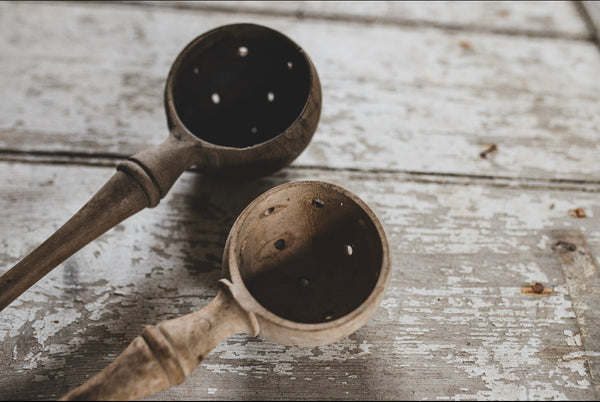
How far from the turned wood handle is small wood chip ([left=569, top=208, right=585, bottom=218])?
51 cm

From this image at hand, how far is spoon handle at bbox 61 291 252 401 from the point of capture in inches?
14.7

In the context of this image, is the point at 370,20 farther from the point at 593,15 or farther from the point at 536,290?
the point at 536,290

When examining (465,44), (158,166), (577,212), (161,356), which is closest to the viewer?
(161,356)

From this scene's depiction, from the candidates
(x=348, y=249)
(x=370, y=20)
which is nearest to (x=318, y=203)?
(x=348, y=249)

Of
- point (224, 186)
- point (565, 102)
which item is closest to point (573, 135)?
point (565, 102)

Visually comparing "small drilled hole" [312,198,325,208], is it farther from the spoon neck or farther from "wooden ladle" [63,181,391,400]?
the spoon neck

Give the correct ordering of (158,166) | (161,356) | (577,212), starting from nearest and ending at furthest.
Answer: (161,356), (158,166), (577,212)

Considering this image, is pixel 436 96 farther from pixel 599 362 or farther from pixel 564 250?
pixel 599 362

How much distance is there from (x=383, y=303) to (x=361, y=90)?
1.13ft

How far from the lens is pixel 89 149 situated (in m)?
0.64

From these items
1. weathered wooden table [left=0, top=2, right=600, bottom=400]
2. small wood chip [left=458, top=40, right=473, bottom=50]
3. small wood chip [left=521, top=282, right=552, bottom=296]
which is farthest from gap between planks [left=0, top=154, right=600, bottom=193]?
small wood chip [left=458, top=40, right=473, bottom=50]

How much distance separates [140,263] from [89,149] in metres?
0.20

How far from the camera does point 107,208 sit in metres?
0.48

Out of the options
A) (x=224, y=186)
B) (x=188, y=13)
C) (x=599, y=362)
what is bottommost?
(x=599, y=362)
